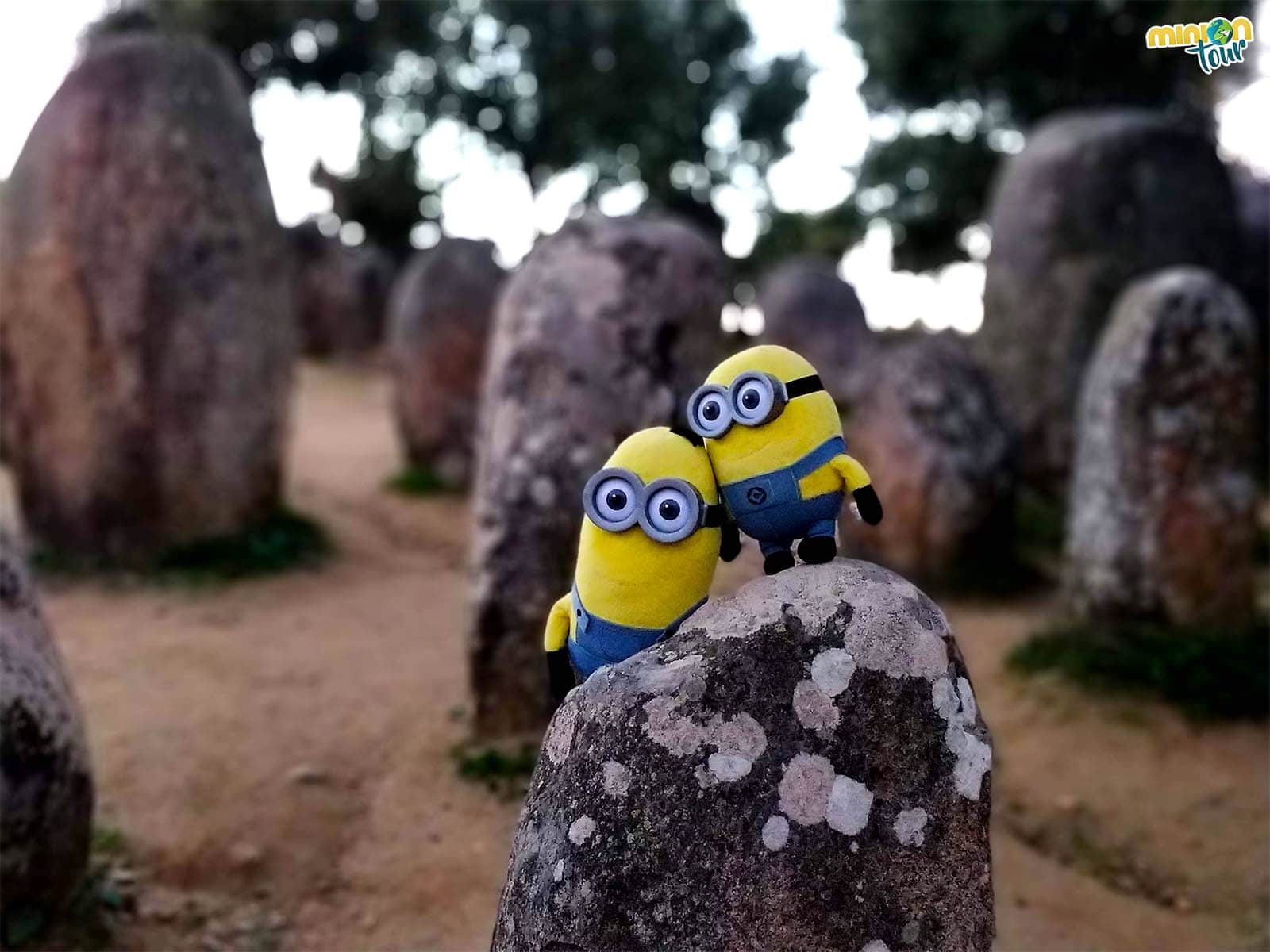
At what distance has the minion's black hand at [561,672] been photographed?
237cm

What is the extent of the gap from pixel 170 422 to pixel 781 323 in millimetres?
9572

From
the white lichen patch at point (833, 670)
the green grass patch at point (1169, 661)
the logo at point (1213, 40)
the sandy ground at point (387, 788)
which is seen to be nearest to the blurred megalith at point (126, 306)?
the sandy ground at point (387, 788)

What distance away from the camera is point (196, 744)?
457 centimetres

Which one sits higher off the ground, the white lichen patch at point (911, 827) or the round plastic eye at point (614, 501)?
the round plastic eye at point (614, 501)

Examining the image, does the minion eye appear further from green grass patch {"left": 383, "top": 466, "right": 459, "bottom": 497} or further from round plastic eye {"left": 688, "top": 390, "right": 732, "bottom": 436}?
green grass patch {"left": 383, "top": 466, "right": 459, "bottom": 497}

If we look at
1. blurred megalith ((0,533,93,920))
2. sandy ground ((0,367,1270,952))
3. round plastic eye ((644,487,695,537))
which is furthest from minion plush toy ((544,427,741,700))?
blurred megalith ((0,533,93,920))

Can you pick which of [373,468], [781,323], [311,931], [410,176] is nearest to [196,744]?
[311,931]

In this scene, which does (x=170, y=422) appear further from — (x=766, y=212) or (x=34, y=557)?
(x=766, y=212)

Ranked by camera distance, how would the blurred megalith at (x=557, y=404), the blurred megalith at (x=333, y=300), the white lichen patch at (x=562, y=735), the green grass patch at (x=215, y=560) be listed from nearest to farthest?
the white lichen patch at (x=562, y=735) < the blurred megalith at (x=557, y=404) < the green grass patch at (x=215, y=560) < the blurred megalith at (x=333, y=300)

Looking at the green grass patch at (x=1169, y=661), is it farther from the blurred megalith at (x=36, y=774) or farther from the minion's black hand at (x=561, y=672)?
the blurred megalith at (x=36, y=774)

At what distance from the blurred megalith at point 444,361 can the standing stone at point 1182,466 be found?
5.55 m

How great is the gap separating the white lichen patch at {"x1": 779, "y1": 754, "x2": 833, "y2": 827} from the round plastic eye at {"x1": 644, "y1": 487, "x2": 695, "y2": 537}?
453 mm

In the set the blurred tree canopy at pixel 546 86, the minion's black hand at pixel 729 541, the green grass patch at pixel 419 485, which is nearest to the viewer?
the minion's black hand at pixel 729 541

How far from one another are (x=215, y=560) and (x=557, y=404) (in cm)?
336
